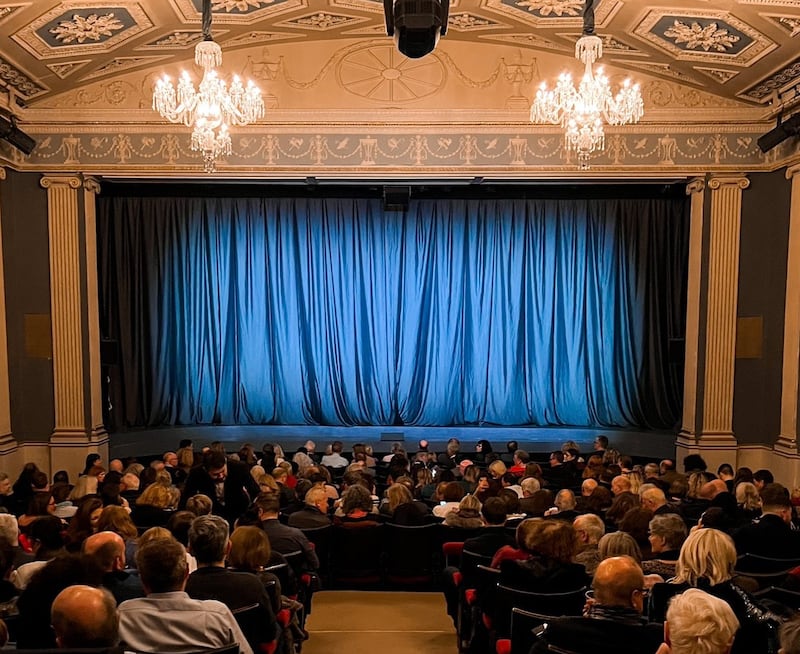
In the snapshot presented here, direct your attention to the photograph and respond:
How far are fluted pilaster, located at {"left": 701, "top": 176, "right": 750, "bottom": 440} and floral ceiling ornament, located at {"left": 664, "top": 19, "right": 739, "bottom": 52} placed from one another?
217 cm

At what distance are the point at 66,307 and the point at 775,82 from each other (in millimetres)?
9161

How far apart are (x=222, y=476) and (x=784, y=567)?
12.1 ft

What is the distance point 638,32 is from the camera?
776cm

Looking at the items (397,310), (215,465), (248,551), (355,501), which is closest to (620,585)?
(248,551)

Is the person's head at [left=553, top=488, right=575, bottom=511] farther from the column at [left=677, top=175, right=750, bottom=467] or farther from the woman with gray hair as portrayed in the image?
the column at [left=677, top=175, right=750, bottom=467]

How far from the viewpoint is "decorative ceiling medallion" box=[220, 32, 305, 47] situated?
8711 millimetres

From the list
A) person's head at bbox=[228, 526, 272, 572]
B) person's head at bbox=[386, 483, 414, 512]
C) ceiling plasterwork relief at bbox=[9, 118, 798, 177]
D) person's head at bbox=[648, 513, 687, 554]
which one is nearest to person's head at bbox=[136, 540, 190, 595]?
person's head at bbox=[228, 526, 272, 572]

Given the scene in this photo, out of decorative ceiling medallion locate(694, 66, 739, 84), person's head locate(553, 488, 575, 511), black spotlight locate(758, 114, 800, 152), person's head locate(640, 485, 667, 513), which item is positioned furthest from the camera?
decorative ceiling medallion locate(694, 66, 739, 84)

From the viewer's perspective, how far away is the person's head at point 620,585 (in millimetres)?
2699

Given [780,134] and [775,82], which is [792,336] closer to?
[780,134]

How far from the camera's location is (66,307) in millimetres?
9516

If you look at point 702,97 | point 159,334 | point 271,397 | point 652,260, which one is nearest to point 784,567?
point 702,97

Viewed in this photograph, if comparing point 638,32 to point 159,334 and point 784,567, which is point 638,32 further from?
point 159,334

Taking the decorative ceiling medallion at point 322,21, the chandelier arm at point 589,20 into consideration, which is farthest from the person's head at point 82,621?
the decorative ceiling medallion at point 322,21
